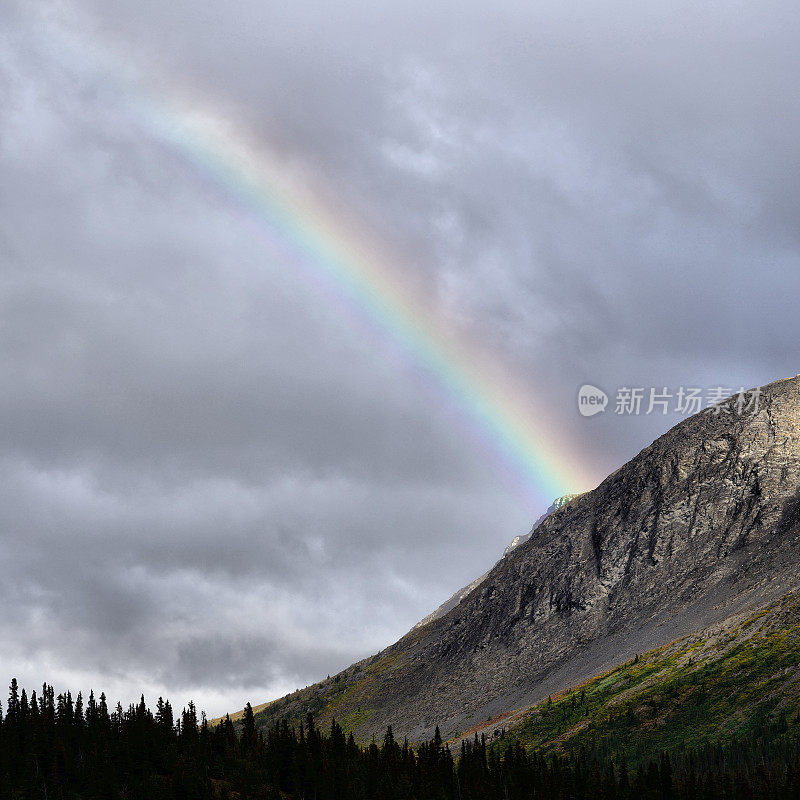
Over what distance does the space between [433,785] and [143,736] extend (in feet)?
195

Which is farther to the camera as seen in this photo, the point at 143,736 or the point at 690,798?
the point at 143,736

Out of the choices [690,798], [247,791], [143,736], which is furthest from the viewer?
[143,736]

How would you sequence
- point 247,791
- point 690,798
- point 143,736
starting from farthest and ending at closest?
point 143,736 < point 247,791 < point 690,798

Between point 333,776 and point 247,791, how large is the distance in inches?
686

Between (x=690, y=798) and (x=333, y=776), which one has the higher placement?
(x=333, y=776)

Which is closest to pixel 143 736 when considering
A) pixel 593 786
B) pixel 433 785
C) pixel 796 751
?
pixel 433 785

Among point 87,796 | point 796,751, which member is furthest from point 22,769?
A: point 796,751

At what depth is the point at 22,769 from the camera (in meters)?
182

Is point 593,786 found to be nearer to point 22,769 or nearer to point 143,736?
point 143,736

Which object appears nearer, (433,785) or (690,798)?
(690,798)

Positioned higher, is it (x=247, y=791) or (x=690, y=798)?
(x=247, y=791)

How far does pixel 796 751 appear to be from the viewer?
194375 mm

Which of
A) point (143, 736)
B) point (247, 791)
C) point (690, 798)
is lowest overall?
point (690, 798)

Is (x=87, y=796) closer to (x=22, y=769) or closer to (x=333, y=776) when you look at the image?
A: (x=22, y=769)
